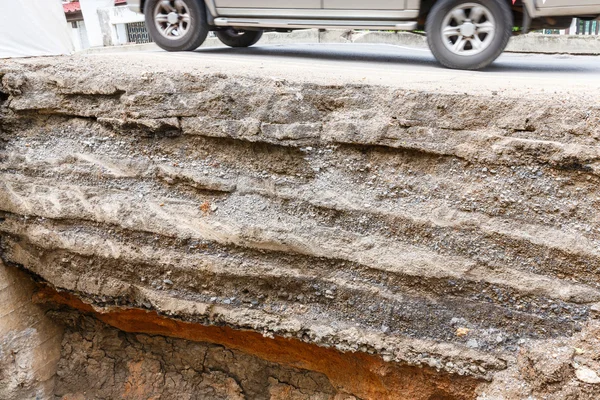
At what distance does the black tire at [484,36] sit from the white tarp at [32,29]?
399 centimetres

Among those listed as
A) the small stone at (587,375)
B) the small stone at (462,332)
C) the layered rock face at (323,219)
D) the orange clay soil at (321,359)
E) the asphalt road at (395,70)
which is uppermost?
the asphalt road at (395,70)

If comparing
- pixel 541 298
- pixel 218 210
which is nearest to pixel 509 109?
pixel 541 298

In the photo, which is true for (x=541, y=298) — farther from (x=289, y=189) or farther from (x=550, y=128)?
(x=289, y=189)

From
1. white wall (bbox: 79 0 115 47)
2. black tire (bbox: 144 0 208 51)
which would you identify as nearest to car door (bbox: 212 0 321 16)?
black tire (bbox: 144 0 208 51)

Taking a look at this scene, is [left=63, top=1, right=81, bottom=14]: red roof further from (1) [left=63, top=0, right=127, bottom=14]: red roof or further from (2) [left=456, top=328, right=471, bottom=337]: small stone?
(2) [left=456, top=328, right=471, bottom=337]: small stone

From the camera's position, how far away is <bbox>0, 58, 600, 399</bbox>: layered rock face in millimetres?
2783

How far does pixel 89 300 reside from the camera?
3793 millimetres

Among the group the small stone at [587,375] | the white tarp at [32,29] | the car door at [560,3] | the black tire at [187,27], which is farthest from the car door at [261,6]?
the small stone at [587,375]

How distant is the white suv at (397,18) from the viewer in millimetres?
4297

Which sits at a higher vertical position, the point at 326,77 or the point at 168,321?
the point at 326,77

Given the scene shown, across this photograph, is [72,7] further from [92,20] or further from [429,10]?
[429,10]

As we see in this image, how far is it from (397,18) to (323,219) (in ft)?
8.37

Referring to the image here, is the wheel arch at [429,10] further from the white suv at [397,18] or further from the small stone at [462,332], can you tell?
the small stone at [462,332]

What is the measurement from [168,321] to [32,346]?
4.65 feet
